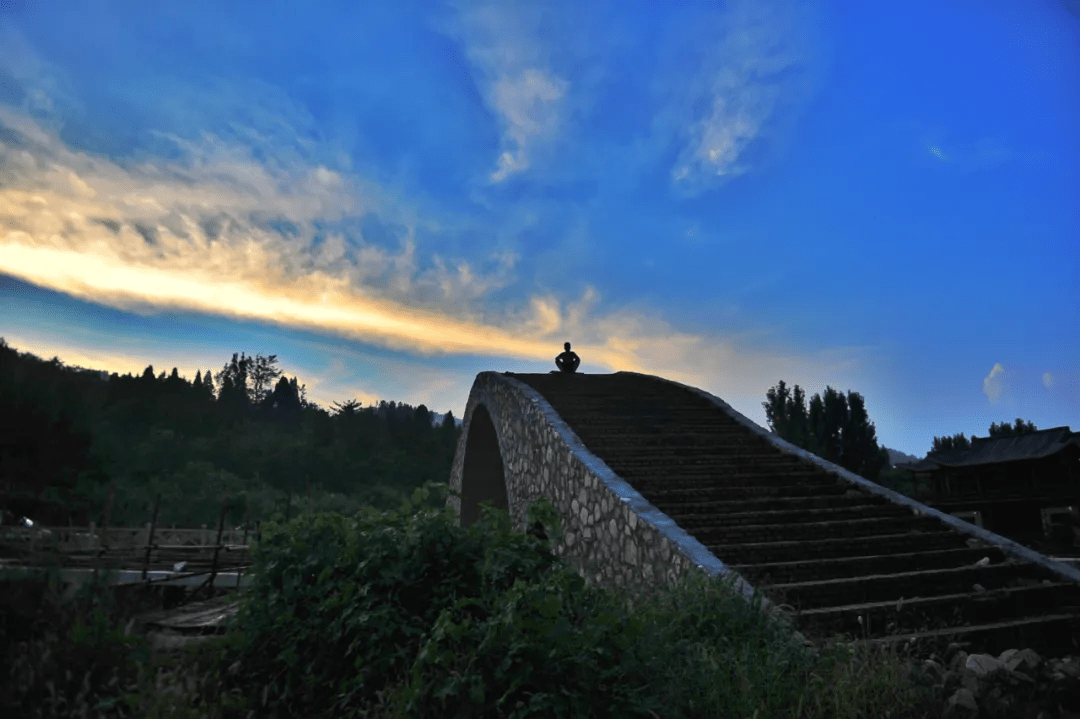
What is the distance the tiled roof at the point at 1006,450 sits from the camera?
24.2m

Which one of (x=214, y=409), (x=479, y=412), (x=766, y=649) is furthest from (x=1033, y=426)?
(x=214, y=409)

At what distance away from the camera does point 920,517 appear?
7.19 metres

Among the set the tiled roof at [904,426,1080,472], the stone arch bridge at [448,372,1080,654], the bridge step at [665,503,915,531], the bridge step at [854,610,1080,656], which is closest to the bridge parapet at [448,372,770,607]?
the stone arch bridge at [448,372,1080,654]

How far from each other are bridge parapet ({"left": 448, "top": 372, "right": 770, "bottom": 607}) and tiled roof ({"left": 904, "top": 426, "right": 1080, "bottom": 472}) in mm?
20290

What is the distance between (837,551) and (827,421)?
119 feet

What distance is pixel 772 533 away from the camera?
6.70m

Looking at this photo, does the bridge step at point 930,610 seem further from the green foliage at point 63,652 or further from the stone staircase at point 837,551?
the green foliage at point 63,652

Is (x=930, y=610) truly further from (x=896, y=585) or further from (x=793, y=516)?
(x=793, y=516)

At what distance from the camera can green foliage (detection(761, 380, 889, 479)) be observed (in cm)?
3612

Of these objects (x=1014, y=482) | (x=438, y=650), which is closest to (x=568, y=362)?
(x=438, y=650)

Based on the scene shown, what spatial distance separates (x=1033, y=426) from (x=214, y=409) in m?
60.0

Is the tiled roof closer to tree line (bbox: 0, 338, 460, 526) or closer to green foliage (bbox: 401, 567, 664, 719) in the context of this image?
tree line (bbox: 0, 338, 460, 526)

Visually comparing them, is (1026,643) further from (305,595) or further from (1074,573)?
(305,595)

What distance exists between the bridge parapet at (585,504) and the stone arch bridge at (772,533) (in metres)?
0.03
